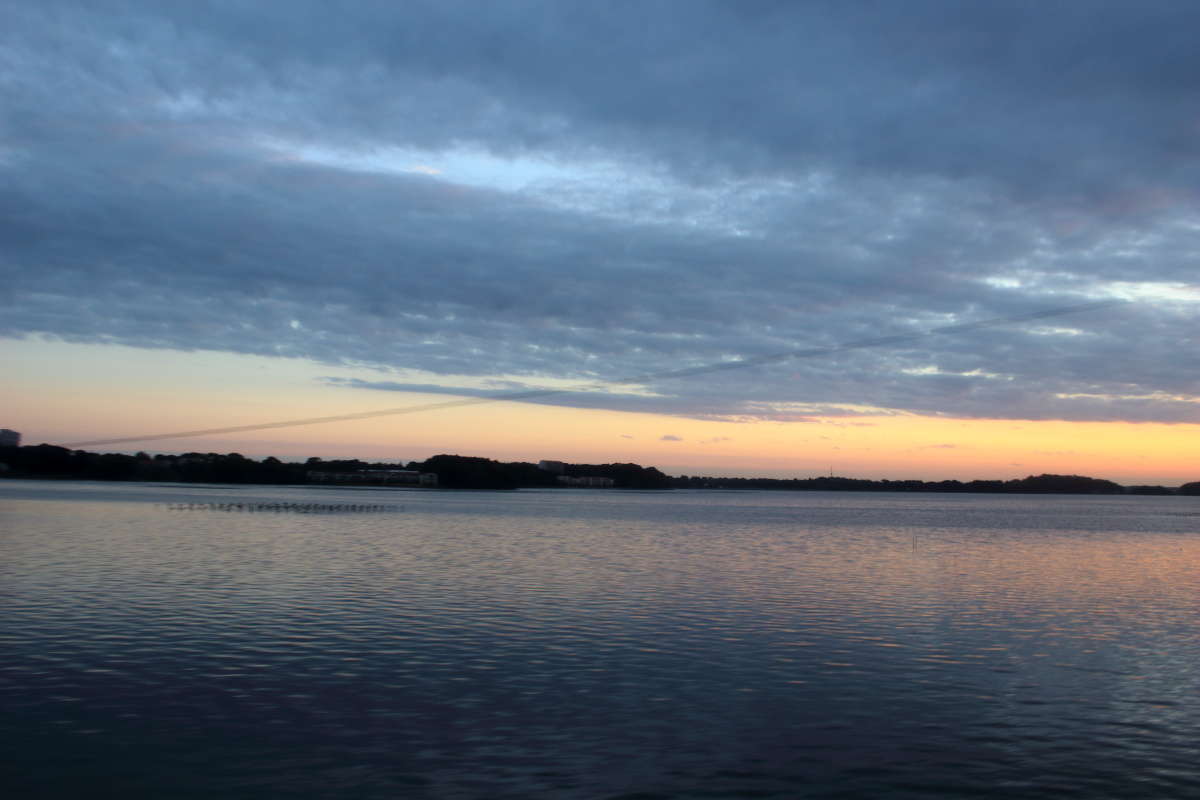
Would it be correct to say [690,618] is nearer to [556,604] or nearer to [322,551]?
[556,604]

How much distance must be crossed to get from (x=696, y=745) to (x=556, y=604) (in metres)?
17.9

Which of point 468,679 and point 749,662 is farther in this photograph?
point 749,662

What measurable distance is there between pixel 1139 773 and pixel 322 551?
156 feet

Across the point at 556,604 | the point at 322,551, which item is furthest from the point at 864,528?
the point at 556,604

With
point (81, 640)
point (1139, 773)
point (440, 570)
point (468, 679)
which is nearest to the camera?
point (1139, 773)

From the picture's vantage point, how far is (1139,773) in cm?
1652

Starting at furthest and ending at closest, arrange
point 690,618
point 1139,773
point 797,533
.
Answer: point 797,533, point 690,618, point 1139,773

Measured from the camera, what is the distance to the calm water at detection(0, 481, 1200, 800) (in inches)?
627

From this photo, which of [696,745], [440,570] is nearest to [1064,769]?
[696,745]

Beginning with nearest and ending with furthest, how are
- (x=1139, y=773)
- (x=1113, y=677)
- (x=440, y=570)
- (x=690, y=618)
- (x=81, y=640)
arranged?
1. (x=1139, y=773)
2. (x=1113, y=677)
3. (x=81, y=640)
4. (x=690, y=618)
5. (x=440, y=570)

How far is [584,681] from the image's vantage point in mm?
22562

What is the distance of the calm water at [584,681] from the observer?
15922 millimetres

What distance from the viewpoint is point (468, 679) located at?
22531 millimetres

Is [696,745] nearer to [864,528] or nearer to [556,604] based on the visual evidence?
[556,604]
